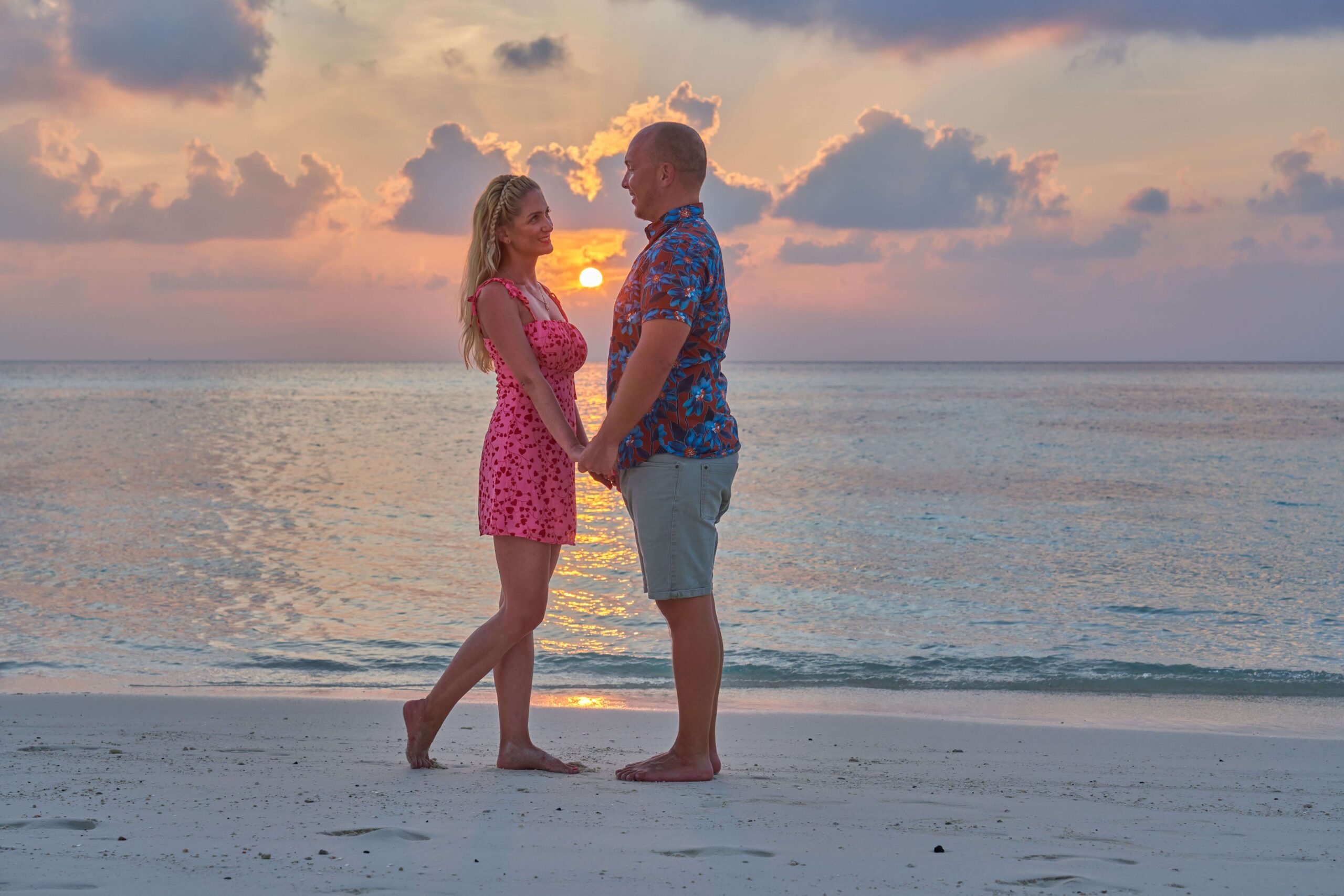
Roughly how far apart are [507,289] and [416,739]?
1647mm

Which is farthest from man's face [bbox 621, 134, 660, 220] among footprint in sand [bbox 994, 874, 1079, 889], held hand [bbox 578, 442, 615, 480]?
footprint in sand [bbox 994, 874, 1079, 889]

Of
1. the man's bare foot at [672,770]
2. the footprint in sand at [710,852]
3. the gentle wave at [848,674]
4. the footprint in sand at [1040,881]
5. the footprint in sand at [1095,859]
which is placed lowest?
the gentle wave at [848,674]

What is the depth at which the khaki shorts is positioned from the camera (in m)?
3.48

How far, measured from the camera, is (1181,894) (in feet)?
8.83

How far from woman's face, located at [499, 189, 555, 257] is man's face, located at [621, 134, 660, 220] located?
0.35 meters

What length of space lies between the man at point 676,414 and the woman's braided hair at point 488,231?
0.43 meters

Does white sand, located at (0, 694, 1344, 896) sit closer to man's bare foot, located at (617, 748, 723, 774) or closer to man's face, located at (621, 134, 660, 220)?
man's bare foot, located at (617, 748, 723, 774)

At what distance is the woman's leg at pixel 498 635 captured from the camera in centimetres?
372

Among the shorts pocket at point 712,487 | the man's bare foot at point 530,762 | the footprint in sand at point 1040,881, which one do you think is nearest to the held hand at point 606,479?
the shorts pocket at point 712,487

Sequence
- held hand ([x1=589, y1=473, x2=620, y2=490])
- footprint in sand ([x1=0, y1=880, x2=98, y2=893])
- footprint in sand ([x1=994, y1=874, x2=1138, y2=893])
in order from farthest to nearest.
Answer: held hand ([x1=589, y1=473, x2=620, y2=490])
footprint in sand ([x1=994, y1=874, x2=1138, y2=893])
footprint in sand ([x1=0, y1=880, x2=98, y2=893])

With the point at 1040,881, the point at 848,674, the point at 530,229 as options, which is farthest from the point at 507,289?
the point at 848,674

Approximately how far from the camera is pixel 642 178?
354 cm

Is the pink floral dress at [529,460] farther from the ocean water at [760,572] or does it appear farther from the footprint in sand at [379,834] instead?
the ocean water at [760,572]

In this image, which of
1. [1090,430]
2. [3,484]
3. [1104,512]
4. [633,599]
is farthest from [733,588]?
[1090,430]
